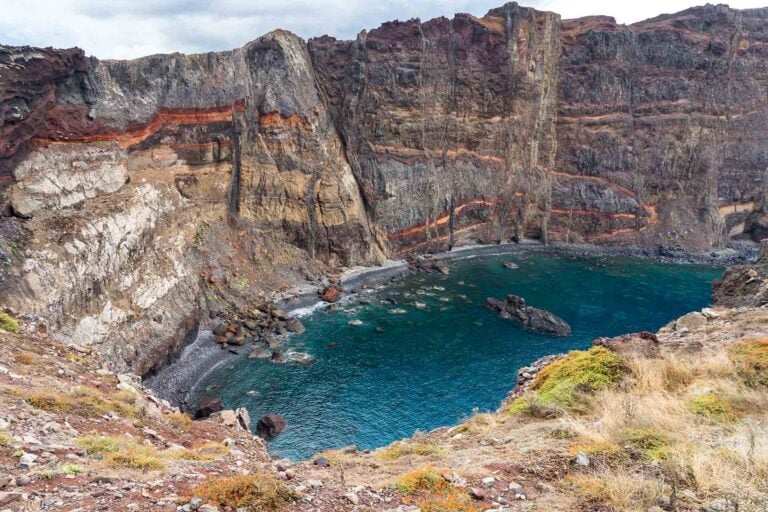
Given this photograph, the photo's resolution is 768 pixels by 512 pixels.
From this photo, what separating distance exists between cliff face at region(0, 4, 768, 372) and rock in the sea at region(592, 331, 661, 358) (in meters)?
31.5

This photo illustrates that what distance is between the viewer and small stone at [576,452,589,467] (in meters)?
9.77

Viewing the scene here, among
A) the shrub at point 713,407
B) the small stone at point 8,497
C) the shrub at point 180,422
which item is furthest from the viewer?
the shrub at point 180,422

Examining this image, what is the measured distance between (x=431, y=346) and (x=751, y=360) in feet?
108

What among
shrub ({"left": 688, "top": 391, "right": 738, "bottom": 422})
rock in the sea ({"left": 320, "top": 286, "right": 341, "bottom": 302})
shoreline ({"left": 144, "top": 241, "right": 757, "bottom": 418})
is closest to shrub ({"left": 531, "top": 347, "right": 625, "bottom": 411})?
shrub ({"left": 688, "top": 391, "right": 738, "bottom": 422})

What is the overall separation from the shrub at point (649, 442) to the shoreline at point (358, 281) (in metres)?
32.1

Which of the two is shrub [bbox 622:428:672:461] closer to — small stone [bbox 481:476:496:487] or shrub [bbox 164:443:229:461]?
small stone [bbox 481:476:496:487]

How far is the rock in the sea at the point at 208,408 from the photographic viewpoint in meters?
32.7

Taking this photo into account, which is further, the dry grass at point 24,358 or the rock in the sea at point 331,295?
the rock in the sea at point 331,295

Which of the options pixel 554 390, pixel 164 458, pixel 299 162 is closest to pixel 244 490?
pixel 164 458

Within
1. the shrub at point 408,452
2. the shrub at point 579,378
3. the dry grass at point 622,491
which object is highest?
the dry grass at point 622,491

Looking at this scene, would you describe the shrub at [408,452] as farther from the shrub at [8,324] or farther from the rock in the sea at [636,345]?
the shrub at [8,324]

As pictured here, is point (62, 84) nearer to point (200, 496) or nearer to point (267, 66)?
point (267, 66)

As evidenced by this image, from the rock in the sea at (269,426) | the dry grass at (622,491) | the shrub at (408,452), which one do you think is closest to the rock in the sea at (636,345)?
the shrub at (408,452)

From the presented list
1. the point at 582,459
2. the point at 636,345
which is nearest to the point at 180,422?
the point at 582,459
